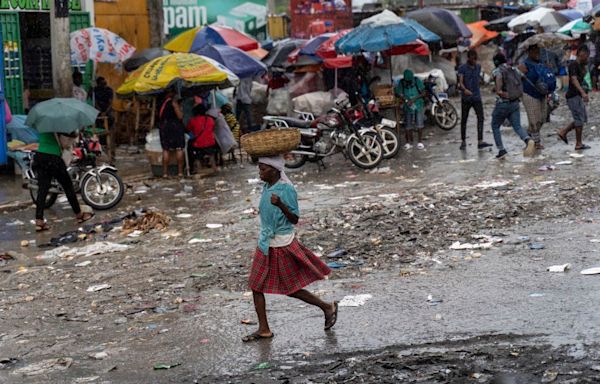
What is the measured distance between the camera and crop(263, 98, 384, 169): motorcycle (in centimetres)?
1530

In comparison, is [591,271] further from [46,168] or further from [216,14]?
[216,14]

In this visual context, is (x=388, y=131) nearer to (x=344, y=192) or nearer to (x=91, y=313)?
(x=344, y=192)

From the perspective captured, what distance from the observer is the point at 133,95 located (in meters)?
16.0

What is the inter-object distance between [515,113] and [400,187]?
303 centimetres

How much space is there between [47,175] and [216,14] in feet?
61.0

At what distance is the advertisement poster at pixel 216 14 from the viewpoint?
28.7 m

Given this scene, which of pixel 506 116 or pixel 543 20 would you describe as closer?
pixel 506 116

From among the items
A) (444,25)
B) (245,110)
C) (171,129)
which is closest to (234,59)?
(245,110)

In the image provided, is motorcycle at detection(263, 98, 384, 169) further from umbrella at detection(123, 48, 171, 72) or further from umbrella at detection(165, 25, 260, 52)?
umbrella at detection(123, 48, 171, 72)

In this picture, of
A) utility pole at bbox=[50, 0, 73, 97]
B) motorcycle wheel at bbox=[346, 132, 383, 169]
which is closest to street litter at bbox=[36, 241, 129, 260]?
utility pole at bbox=[50, 0, 73, 97]

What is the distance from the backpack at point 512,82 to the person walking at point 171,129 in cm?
506

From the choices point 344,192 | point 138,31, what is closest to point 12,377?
point 344,192

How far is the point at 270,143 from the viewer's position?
6.63 m

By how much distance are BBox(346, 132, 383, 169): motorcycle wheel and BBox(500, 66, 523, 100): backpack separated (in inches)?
84.3
